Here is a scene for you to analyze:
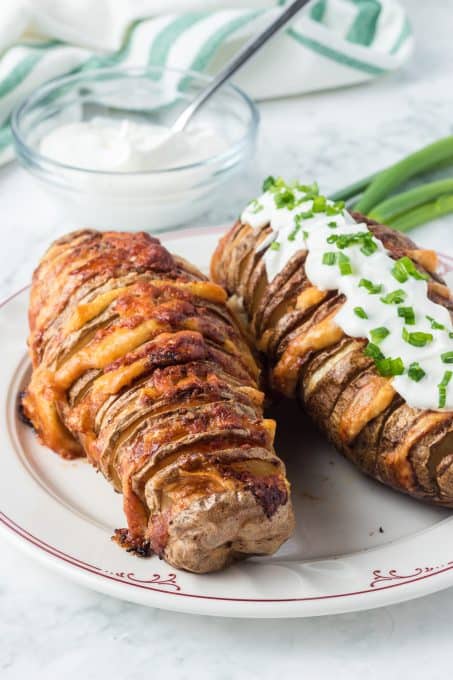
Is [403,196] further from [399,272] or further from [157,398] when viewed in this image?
[157,398]

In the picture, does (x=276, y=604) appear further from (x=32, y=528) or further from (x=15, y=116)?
(x=15, y=116)

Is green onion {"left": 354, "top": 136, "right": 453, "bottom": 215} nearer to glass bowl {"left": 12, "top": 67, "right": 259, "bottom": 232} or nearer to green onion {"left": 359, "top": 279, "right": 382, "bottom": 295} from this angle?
glass bowl {"left": 12, "top": 67, "right": 259, "bottom": 232}

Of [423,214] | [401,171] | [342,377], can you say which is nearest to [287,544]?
[342,377]

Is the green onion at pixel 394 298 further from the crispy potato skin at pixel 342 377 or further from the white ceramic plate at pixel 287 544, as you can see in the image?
the white ceramic plate at pixel 287 544

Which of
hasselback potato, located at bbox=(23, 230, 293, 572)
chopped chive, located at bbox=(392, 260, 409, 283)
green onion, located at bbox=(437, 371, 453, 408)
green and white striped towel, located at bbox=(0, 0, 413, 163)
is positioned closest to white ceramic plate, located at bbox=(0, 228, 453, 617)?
hasselback potato, located at bbox=(23, 230, 293, 572)

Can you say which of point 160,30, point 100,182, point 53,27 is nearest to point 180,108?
point 160,30

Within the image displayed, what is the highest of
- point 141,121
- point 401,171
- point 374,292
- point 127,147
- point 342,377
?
point 374,292
